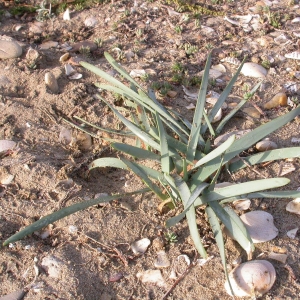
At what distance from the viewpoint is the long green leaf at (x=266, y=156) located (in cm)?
189

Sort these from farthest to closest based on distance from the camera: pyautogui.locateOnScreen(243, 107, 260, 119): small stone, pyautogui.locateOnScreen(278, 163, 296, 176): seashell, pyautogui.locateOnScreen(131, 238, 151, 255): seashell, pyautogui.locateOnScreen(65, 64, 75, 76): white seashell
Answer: pyautogui.locateOnScreen(65, 64, 75, 76): white seashell < pyautogui.locateOnScreen(243, 107, 260, 119): small stone < pyautogui.locateOnScreen(278, 163, 296, 176): seashell < pyautogui.locateOnScreen(131, 238, 151, 255): seashell

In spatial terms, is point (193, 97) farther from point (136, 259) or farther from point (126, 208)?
point (136, 259)

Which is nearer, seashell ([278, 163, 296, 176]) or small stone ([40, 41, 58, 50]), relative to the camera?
seashell ([278, 163, 296, 176])

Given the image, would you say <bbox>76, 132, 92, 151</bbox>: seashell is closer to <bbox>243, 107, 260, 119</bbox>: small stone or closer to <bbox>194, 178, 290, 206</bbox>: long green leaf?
<bbox>194, 178, 290, 206</bbox>: long green leaf

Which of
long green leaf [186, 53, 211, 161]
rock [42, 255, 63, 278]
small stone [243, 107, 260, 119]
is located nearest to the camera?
rock [42, 255, 63, 278]

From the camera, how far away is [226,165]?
205cm

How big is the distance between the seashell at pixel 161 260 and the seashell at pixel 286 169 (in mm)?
699

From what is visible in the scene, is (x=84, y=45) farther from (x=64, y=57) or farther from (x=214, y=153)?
(x=214, y=153)

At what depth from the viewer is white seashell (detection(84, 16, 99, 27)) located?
10.8ft

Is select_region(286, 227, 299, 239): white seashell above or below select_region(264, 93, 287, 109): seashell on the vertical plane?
below

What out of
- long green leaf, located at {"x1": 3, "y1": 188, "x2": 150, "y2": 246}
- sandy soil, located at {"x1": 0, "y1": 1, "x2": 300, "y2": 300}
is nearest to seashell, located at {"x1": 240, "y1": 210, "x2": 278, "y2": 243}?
sandy soil, located at {"x1": 0, "y1": 1, "x2": 300, "y2": 300}

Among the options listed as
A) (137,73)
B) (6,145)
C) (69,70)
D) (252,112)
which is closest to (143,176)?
(6,145)

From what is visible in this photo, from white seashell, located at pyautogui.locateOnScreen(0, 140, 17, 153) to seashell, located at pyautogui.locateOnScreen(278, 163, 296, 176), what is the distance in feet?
4.34

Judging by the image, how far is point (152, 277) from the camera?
1790 mm
